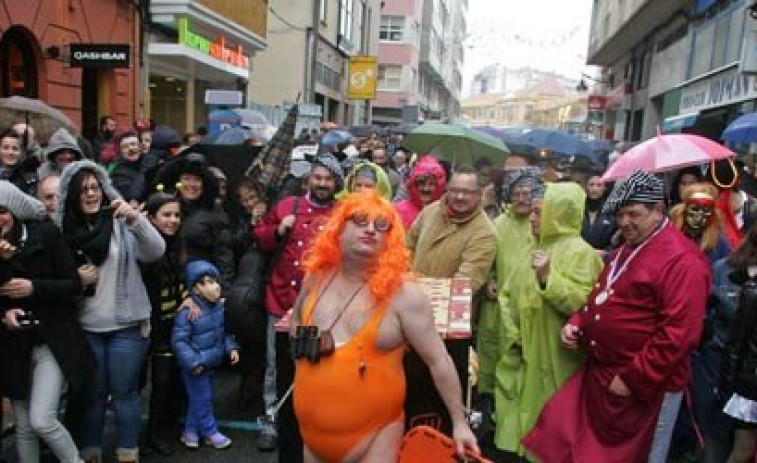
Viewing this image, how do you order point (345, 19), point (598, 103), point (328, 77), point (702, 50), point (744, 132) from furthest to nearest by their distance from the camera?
point (598, 103) → point (345, 19) → point (328, 77) → point (702, 50) → point (744, 132)

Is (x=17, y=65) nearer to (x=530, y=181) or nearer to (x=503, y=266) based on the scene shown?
(x=530, y=181)

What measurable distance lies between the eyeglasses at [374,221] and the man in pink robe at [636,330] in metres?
1.27

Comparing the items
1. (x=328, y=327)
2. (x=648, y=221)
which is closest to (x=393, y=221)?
(x=328, y=327)

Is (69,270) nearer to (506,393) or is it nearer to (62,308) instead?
(62,308)

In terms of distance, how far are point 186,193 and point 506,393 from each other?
8.74ft

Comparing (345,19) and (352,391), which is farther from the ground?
(345,19)

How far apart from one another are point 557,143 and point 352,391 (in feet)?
37.7

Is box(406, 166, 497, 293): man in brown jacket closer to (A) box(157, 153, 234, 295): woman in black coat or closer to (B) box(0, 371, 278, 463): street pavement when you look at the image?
(A) box(157, 153, 234, 295): woman in black coat

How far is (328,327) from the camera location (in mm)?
2758

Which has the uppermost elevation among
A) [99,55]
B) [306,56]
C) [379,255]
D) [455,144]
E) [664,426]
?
[306,56]

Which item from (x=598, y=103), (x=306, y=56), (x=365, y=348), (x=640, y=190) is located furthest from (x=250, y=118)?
(x=598, y=103)

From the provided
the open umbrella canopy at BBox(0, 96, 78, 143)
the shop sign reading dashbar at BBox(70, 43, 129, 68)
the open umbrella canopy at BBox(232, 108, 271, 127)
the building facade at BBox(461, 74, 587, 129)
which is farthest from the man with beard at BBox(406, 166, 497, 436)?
the building facade at BBox(461, 74, 587, 129)

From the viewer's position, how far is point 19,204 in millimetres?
3465

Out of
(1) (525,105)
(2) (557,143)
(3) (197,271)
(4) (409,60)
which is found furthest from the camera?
(1) (525,105)
